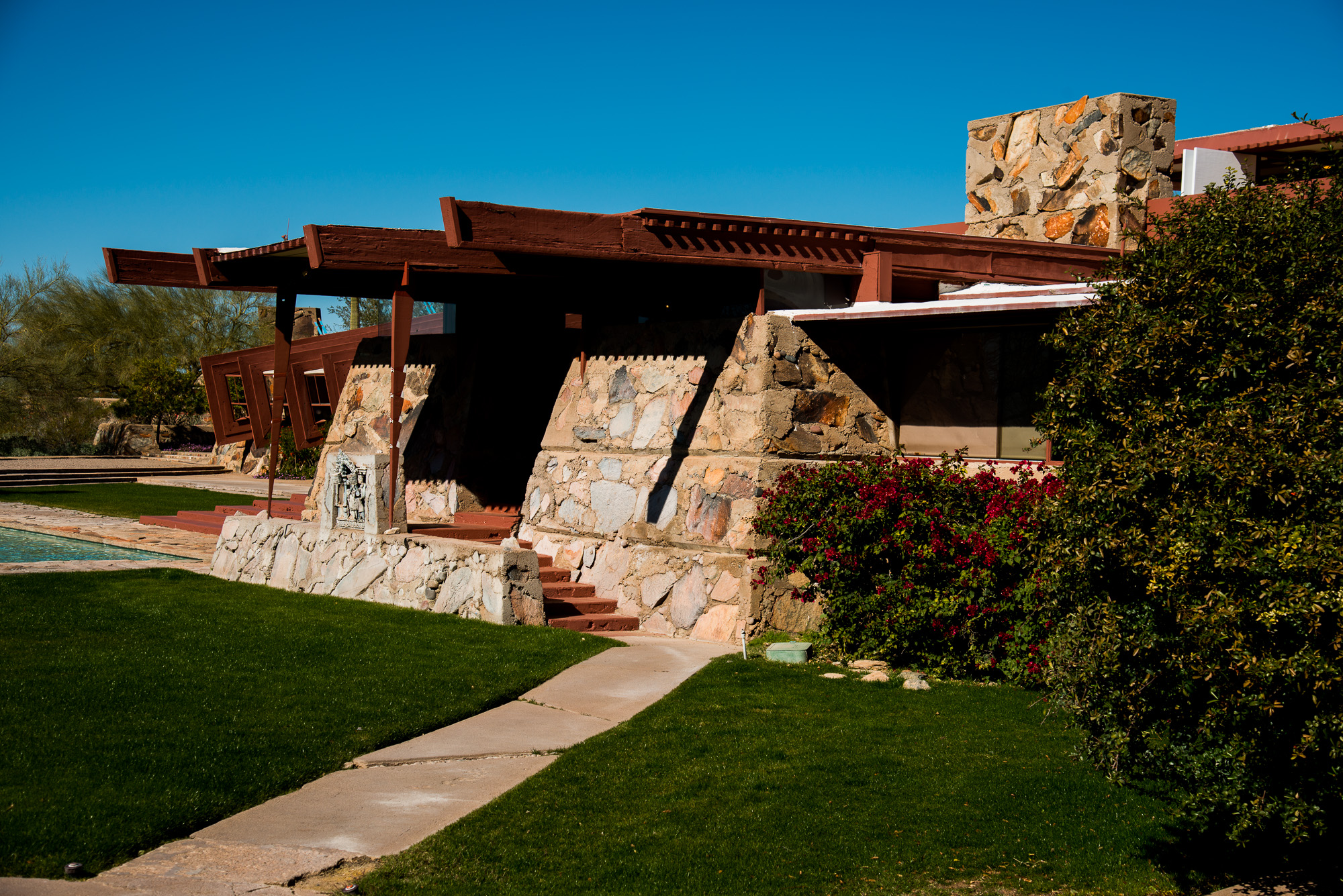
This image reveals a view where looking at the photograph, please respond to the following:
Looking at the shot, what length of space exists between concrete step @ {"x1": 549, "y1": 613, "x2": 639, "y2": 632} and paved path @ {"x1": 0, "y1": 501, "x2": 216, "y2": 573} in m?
5.71

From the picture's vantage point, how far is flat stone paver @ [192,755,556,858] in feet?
18.4

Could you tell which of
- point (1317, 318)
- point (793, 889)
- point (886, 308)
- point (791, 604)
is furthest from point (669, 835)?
point (886, 308)

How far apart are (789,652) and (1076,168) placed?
27.9 ft

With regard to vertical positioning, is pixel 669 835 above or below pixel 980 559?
below

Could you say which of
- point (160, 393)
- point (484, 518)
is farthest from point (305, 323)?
point (484, 518)

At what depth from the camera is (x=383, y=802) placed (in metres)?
6.20

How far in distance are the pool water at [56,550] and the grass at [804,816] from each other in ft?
36.0

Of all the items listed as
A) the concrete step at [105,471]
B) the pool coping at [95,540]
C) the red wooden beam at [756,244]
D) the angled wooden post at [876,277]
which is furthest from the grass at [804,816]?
the concrete step at [105,471]

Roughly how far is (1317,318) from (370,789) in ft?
17.4

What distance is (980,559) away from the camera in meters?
9.26

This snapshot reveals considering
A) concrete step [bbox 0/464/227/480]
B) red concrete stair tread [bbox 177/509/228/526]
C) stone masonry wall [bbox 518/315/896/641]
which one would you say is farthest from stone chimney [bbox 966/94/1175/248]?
concrete step [bbox 0/464/227/480]

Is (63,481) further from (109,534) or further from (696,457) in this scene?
(696,457)

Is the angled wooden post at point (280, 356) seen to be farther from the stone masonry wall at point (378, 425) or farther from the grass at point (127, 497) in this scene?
the grass at point (127, 497)

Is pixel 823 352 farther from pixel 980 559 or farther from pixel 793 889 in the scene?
pixel 793 889
